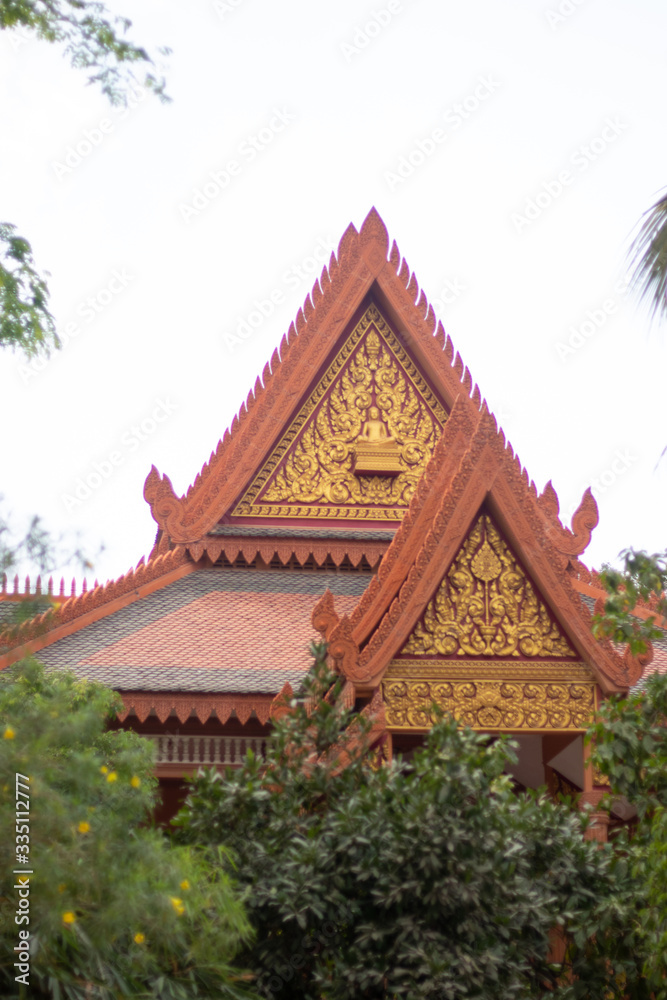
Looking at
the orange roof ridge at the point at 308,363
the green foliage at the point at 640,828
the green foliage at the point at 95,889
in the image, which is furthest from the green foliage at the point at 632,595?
the orange roof ridge at the point at 308,363

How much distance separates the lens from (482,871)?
5.56 metres

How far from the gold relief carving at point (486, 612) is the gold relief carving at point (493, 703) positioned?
220 mm

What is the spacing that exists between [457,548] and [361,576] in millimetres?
3222

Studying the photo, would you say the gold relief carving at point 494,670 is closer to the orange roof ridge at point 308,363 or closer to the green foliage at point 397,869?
the green foliage at point 397,869

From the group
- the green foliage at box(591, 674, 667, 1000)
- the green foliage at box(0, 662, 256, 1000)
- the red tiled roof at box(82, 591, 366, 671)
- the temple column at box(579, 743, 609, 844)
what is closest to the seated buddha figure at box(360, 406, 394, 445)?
the red tiled roof at box(82, 591, 366, 671)

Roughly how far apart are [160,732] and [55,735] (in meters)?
4.40

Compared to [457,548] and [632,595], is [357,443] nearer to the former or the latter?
[457,548]

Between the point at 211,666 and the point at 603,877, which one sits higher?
the point at 211,666

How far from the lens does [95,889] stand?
459 cm

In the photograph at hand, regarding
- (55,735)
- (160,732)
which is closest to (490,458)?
(160,732)

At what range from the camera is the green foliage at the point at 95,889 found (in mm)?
4531

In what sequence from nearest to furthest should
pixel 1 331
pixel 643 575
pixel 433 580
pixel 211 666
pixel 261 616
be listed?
pixel 1 331, pixel 643 575, pixel 433 580, pixel 211 666, pixel 261 616

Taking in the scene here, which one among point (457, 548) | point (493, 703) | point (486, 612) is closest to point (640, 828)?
point (493, 703)

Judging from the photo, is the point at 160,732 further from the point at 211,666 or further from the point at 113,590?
the point at 113,590
